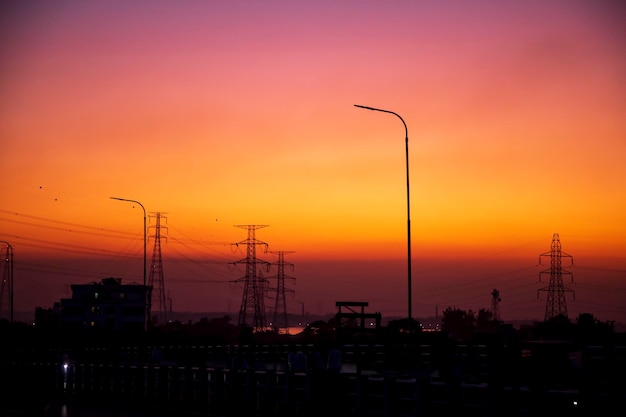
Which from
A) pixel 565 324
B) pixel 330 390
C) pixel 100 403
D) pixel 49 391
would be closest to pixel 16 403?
pixel 100 403

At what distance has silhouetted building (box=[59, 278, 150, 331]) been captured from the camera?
589 ft

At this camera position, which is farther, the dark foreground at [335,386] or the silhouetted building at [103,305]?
the silhouetted building at [103,305]

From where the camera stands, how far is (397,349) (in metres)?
51.3

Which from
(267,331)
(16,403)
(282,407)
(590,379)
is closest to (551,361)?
(590,379)

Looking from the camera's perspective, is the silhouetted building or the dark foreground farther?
the silhouetted building

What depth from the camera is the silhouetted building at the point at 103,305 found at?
180 metres

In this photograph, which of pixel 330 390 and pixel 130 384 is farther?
pixel 130 384

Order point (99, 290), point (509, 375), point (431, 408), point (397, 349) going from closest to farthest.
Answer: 1. point (431, 408)
2. point (509, 375)
3. point (397, 349)
4. point (99, 290)

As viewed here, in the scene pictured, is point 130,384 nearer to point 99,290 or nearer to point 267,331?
point 267,331

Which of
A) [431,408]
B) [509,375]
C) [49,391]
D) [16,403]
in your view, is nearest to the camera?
[431,408]

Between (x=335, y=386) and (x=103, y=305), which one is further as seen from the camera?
(x=103, y=305)

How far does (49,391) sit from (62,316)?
147732 millimetres

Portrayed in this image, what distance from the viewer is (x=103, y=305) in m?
182

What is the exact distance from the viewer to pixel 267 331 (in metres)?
142
